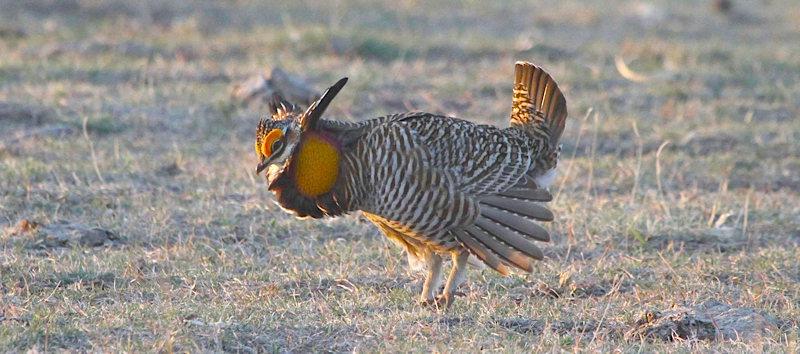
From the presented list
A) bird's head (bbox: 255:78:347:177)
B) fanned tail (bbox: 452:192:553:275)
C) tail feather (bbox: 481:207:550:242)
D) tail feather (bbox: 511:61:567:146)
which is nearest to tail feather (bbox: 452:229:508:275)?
fanned tail (bbox: 452:192:553:275)

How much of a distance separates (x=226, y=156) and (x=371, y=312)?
307 cm

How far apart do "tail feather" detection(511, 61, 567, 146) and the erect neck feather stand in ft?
3.86

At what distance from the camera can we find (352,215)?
220 inches

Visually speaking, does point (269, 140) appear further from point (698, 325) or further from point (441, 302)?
point (698, 325)

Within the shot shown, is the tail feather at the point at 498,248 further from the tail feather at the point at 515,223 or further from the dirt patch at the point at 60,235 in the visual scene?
the dirt patch at the point at 60,235

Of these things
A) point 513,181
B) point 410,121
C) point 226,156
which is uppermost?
point 410,121

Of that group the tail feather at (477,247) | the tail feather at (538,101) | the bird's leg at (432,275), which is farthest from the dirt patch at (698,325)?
the tail feather at (538,101)

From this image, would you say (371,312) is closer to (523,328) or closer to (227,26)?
(523,328)

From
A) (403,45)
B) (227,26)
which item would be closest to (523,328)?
(403,45)

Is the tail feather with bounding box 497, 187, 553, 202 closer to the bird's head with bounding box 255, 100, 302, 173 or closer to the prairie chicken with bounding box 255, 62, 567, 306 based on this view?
the prairie chicken with bounding box 255, 62, 567, 306

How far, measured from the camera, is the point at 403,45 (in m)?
10.4

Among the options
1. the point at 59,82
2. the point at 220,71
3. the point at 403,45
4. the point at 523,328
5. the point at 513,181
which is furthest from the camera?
the point at 403,45

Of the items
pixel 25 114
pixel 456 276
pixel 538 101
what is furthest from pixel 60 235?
pixel 25 114

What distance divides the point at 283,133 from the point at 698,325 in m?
1.77
